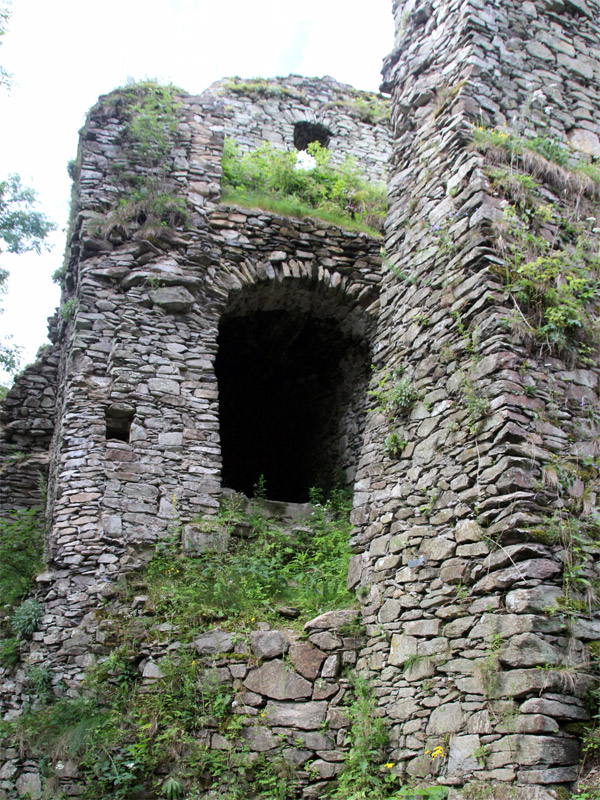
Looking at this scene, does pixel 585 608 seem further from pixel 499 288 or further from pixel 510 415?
pixel 499 288

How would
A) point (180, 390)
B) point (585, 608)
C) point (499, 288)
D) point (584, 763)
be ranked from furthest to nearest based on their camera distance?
point (180, 390)
point (499, 288)
point (585, 608)
point (584, 763)

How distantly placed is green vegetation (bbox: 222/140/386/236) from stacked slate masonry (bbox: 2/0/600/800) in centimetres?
34

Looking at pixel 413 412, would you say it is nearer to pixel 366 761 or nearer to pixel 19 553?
pixel 366 761

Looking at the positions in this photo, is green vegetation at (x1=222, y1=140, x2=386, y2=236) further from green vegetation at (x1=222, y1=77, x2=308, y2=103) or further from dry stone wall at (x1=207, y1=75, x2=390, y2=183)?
green vegetation at (x1=222, y1=77, x2=308, y2=103)

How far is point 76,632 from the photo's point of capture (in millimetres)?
5918

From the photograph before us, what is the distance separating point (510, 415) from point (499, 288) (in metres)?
0.98

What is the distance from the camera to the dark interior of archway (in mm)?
8836

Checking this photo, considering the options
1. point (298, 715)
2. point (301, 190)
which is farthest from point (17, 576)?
point (301, 190)

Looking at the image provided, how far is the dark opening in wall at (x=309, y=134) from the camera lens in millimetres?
12359

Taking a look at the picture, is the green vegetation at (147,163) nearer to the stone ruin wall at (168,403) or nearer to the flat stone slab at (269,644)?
the stone ruin wall at (168,403)

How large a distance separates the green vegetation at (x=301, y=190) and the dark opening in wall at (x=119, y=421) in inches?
116

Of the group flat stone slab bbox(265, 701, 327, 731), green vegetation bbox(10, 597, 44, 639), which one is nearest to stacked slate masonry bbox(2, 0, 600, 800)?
flat stone slab bbox(265, 701, 327, 731)

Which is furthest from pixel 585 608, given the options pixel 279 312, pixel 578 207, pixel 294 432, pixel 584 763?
pixel 294 432

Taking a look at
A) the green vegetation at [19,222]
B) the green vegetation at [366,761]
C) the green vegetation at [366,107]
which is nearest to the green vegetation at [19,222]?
the green vegetation at [19,222]
